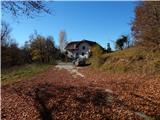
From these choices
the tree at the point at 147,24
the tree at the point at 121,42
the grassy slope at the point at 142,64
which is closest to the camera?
the grassy slope at the point at 142,64

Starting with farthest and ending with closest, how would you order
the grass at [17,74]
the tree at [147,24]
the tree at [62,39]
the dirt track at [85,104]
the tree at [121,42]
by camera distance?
the tree at [62,39] → the tree at [121,42] → the tree at [147,24] → the grass at [17,74] → the dirt track at [85,104]

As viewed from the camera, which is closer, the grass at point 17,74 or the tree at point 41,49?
the grass at point 17,74

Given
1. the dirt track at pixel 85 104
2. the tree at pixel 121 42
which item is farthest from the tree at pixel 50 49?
the dirt track at pixel 85 104

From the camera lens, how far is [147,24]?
75.7ft

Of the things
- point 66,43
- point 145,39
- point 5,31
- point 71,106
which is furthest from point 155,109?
point 66,43

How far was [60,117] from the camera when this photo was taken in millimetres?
8703

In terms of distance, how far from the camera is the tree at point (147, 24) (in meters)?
22.2

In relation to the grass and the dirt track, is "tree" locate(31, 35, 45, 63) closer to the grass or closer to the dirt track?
the grass

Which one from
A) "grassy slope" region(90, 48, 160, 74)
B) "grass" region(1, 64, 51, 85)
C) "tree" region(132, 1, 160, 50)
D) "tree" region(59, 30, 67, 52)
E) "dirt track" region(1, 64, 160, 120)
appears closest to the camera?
"dirt track" region(1, 64, 160, 120)

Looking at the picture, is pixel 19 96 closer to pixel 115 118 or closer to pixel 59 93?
pixel 59 93

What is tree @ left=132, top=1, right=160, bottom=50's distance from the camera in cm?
2217

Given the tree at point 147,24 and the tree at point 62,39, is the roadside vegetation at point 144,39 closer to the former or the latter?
the tree at point 147,24

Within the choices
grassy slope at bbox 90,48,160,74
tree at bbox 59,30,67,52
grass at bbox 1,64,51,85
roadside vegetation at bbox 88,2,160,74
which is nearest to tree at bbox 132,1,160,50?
roadside vegetation at bbox 88,2,160,74

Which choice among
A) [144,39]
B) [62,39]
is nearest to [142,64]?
[144,39]
